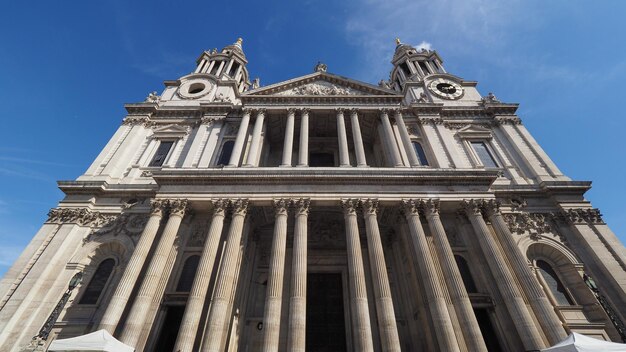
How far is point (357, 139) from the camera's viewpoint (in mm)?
20359

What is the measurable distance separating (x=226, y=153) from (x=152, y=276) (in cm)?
1023

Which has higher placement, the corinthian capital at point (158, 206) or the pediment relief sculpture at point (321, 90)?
the pediment relief sculpture at point (321, 90)

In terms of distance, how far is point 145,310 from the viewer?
12.7 m

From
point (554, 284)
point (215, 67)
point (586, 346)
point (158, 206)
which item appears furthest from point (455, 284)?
point (215, 67)

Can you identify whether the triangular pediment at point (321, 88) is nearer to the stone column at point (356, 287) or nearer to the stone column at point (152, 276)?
the stone column at point (356, 287)

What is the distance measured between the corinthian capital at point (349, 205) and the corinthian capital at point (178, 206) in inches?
342

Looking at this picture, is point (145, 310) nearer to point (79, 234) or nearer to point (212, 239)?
point (212, 239)

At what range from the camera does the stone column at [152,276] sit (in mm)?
12086

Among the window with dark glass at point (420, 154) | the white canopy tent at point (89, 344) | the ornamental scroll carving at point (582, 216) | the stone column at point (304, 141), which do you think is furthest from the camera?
the window with dark glass at point (420, 154)

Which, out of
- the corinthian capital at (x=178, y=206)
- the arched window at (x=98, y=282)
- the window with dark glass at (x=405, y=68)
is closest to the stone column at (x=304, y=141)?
the corinthian capital at (x=178, y=206)

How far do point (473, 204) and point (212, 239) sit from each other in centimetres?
1388

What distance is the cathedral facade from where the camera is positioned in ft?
42.0

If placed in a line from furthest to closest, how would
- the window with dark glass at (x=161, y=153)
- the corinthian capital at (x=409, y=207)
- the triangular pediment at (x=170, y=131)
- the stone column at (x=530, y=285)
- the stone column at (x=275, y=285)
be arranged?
1. the triangular pediment at (x=170, y=131)
2. the window with dark glass at (x=161, y=153)
3. the corinthian capital at (x=409, y=207)
4. the stone column at (x=530, y=285)
5. the stone column at (x=275, y=285)

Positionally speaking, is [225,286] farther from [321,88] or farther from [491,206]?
[321,88]
